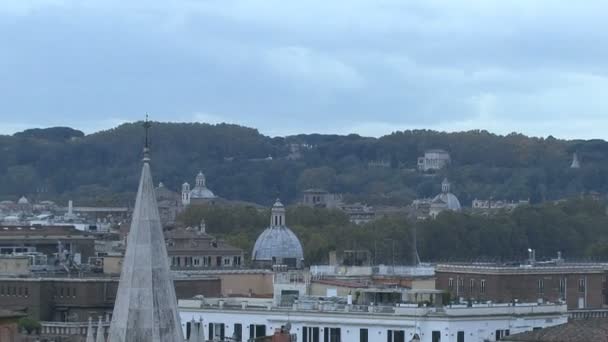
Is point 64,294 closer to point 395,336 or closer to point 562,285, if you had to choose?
point 562,285

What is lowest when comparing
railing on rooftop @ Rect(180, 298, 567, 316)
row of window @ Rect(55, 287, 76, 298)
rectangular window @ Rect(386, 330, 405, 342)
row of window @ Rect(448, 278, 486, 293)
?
rectangular window @ Rect(386, 330, 405, 342)

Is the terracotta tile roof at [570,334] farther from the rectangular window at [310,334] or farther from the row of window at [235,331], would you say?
the row of window at [235,331]

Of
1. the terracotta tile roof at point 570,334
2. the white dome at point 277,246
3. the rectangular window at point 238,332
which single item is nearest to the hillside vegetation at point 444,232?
the white dome at point 277,246

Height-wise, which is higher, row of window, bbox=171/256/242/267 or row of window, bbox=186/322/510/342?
row of window, bbox=171/256/242/267

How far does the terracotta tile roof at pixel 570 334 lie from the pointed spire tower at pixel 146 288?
73.0 feet

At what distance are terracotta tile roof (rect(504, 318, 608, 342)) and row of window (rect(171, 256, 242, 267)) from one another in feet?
182

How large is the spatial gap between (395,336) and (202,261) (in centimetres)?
5653

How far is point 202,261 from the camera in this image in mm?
124188

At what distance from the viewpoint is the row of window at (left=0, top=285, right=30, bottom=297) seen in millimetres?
96188

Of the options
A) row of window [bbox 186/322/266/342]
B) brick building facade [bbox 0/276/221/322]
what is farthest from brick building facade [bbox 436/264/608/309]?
row of window [bbox 186/322/266/342]

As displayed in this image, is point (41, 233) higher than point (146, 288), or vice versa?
point (41, 233)

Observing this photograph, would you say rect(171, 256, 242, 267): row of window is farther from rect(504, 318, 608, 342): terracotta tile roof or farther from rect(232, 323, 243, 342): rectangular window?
rect(504, 318, 608, 342): terracotta tile roof

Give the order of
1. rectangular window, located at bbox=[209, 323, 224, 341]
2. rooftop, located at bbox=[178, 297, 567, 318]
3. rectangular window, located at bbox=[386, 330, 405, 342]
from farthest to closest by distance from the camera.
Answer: rectangular window, located at bbox=[209, 323, 224, 341]
rooftop, located at bbox=[178, 297, 567, 318]
rectangular window, located at bbox=[386, 330, 405, 342]

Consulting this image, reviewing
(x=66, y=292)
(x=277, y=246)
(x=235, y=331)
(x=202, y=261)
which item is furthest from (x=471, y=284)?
(x=277, y=246)
